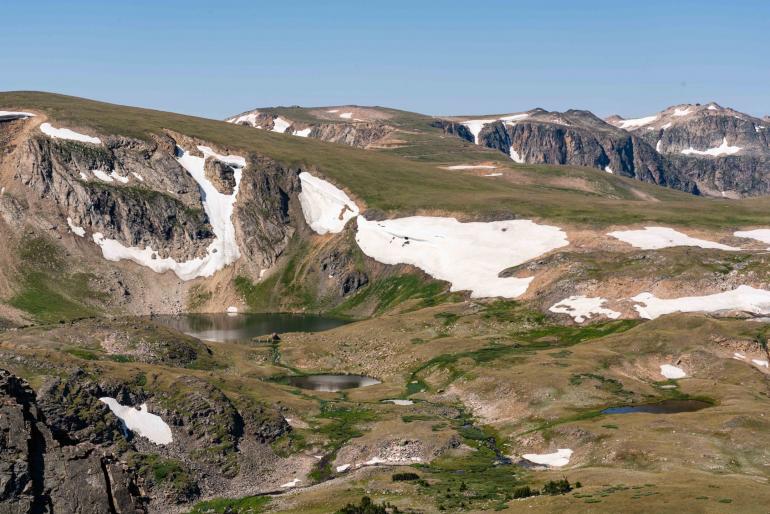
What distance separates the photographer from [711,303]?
155750 millimetres

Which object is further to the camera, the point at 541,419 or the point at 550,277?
the point at 550,277

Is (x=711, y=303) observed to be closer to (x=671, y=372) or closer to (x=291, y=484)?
(x=671, y=372)

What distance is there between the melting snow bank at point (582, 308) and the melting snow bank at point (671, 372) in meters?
28.6

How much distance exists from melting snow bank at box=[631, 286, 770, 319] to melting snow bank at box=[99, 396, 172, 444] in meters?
96.0

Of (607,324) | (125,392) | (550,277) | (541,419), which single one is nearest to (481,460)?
(541,419)

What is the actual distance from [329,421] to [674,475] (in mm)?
45845

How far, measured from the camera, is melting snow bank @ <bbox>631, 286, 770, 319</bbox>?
152625mm

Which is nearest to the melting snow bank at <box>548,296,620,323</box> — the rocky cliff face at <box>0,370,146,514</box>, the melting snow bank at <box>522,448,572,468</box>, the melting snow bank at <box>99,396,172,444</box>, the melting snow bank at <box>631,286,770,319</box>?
the melting snow bank at <box>631,286,770,319</box>

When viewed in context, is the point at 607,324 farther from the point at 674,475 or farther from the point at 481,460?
the point at 674,475

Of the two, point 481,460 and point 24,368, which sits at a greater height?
point 24,368

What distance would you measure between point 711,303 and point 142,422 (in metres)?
108

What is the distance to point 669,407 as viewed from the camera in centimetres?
10881

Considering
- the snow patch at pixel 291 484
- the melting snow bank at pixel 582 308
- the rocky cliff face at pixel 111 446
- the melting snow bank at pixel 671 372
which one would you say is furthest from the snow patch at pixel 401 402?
the melting snow bank at pixel 582 308

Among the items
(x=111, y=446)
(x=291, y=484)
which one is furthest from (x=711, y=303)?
(x=111, y=446)
